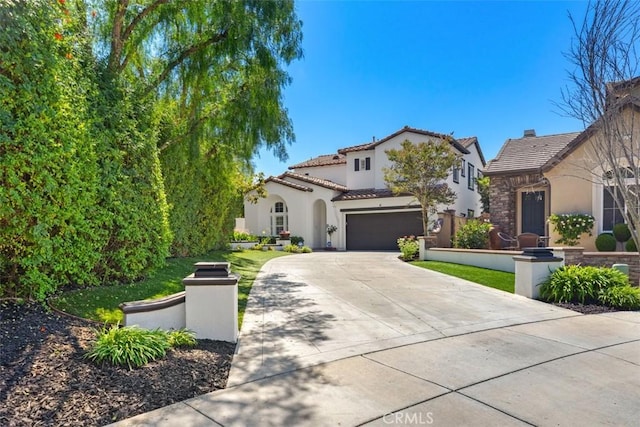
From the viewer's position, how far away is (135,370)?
13.3 ft

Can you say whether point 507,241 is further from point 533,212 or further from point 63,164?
point 63,164

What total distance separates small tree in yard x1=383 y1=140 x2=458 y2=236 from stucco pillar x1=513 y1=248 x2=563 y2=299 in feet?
26.8

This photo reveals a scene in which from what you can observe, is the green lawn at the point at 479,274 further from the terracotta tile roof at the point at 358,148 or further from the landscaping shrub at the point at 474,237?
the terracotta tile roof at the point at 358,148

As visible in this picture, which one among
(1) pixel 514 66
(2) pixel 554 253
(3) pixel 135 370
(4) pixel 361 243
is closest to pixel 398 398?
(3) pixel 135 370

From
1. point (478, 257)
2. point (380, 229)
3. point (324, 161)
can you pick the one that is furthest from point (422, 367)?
point (324, 161)

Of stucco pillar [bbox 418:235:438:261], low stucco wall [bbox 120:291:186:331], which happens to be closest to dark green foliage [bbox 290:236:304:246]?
stucco pillar [bbox 418:235:438:261]

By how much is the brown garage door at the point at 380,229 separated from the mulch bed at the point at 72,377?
2018cm

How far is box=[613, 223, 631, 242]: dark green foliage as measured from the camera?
13.0 metres

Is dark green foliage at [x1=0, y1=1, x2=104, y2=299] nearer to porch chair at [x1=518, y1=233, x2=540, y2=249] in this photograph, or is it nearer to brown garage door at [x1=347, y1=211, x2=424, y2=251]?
porch chair at [x1=518, y1=233, x2=540, y2=249]

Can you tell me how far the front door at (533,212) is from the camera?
1619 centimetres

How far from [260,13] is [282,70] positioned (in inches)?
72.0

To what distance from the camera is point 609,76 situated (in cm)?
797

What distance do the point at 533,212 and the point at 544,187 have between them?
116 cm

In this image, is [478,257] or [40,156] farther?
[478,257]
